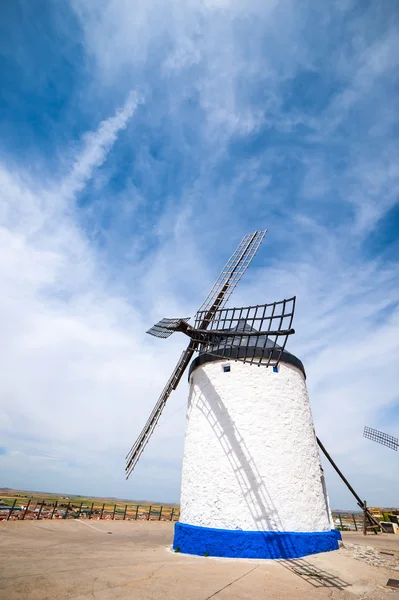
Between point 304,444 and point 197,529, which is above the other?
point 304,444

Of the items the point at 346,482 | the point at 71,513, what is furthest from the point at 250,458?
the point at 71,513

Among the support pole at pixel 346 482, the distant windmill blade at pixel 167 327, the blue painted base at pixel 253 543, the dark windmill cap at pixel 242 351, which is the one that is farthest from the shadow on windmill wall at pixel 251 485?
the support pole at pixel 346 482

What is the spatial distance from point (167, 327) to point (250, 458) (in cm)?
557

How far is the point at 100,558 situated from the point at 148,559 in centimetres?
128

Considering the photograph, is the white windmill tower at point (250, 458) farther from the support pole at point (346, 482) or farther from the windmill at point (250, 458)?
the support pole at point (346, 482)

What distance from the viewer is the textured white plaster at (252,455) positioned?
398 inches

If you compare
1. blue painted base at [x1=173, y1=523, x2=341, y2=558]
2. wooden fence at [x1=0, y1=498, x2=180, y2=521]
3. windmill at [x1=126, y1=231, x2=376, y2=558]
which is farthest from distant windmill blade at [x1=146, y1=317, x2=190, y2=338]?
wooden fence at [x1=0, y1=498, x2=180, y2=521]

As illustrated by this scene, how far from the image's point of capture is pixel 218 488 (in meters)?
10.5

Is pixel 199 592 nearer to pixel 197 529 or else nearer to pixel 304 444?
pixel 197 529

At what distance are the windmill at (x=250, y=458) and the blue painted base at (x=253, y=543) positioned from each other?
2 centimetres

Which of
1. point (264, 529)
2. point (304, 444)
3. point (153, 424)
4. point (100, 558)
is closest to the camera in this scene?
point (100, 558)

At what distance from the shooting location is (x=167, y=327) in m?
13.2

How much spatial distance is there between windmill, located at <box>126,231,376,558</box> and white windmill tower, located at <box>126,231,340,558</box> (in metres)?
0.03

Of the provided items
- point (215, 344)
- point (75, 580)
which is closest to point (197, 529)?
point (75, 580)
